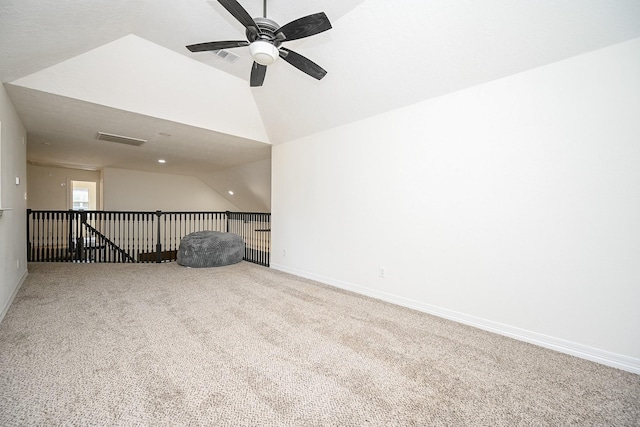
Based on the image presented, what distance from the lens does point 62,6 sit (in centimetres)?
214

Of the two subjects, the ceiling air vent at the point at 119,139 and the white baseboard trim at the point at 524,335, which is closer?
the white baseboard trim at the point at 524,335

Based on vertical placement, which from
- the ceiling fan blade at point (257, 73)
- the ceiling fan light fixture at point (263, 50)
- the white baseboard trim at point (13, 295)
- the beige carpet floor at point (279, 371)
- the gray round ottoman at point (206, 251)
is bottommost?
the beige carpet floor at point (279, 371)

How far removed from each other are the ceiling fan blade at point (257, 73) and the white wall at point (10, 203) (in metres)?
2.62

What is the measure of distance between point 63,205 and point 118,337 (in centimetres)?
911

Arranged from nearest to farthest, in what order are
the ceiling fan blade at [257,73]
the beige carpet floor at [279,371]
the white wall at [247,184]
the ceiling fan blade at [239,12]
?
the beige carpet floor at [279,371]
the ceiling fan blade at [239,12]
the ceiling fan blade at [257,73]
the white wall at [247,184]

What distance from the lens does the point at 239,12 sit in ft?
6.28

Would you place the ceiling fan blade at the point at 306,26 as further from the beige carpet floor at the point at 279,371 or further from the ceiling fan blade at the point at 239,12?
the beige carpet floor at the point at 279,371

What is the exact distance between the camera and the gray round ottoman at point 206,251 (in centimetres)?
512

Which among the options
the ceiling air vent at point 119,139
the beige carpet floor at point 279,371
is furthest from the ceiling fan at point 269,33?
the ceiling air vent at point 119,139

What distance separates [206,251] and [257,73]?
363 cm

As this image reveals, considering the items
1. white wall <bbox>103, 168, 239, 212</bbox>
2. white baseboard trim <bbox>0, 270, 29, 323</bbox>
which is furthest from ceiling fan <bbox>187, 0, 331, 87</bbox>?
white wall <bbox>103, 168, 239, 212</bbox>

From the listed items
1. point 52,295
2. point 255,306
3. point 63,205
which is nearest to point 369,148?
point 255,306

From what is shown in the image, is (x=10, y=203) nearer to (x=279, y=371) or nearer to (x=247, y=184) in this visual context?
(x=279, y=371)

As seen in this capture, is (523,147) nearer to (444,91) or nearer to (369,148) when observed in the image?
(444,91)
